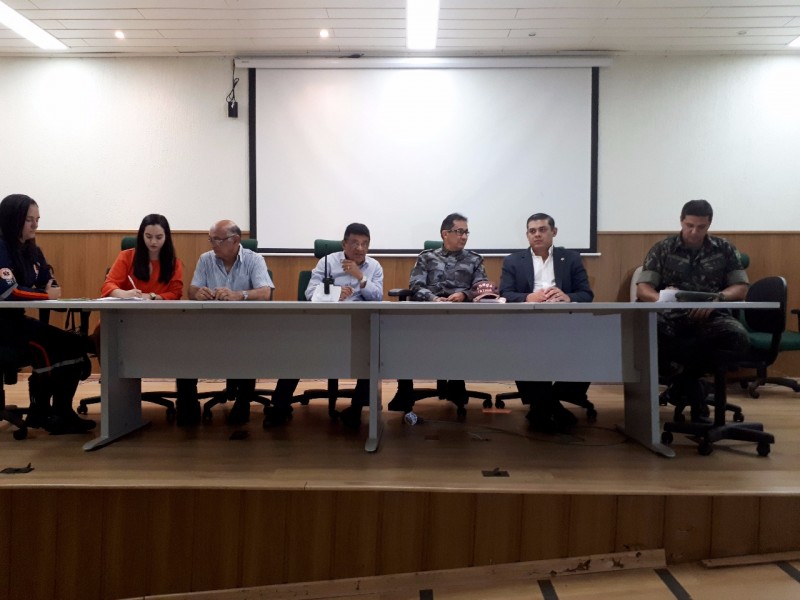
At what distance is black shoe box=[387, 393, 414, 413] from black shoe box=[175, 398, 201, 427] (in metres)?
0.99

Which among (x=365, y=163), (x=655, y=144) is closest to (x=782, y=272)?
(x=655, y=144)

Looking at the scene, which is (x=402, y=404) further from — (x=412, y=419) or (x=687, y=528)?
(x=687, y=528)

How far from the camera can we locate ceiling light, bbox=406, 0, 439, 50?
346cm

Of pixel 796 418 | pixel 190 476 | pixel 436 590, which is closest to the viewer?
pixel 436 590

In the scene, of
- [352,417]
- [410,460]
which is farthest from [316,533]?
[352,417]

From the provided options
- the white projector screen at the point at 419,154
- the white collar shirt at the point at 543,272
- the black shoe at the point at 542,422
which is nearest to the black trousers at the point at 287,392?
the black shoe at the point at 542,422

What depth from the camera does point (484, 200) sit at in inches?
168

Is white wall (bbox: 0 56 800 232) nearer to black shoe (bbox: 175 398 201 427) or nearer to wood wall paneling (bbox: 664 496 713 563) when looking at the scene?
black shoe (bbox: 175 398 201 427)

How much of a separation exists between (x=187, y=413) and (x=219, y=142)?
8.20 ft

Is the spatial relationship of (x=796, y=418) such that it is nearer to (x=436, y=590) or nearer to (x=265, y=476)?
(x=436, y=590)

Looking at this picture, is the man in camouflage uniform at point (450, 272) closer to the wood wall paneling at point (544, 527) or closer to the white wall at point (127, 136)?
the wood wall paneling at point (544, 527)

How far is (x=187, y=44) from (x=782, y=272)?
4904 millimetres

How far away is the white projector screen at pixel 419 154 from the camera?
4.23 meters

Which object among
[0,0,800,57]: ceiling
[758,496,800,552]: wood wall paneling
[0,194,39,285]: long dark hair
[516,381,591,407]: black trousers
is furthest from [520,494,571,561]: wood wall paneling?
[0,0,800,57]: ceiling
